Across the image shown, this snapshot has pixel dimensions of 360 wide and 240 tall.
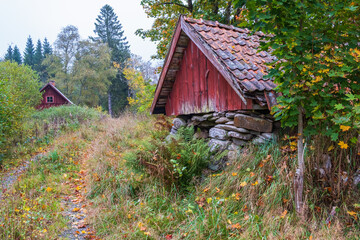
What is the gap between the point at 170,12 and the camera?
13664mm

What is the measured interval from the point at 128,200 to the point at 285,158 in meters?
3.01

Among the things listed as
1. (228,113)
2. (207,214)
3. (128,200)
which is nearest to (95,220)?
(128,200)

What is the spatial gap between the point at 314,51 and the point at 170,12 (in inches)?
473

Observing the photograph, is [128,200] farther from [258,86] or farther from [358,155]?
[358,155]

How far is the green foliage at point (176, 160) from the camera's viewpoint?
15.6 ft

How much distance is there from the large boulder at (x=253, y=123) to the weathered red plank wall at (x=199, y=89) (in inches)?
8.4

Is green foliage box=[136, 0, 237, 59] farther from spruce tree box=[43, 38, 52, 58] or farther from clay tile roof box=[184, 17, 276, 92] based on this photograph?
spruce tree box=[43, 38, 52, 58]

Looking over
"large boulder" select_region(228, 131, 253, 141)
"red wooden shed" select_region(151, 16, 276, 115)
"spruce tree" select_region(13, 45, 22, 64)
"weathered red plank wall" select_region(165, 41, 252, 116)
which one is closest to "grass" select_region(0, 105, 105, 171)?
"red wooden shed" select_region(151, 16, 276, 115)

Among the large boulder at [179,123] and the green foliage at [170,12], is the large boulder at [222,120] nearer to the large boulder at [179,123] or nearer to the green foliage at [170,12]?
the large boulder at [179,123]

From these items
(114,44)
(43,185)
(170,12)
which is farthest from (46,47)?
(43,185)

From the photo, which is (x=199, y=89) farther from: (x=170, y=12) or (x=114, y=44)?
(x=114, y=44)

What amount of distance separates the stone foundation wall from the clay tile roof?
2.18ft

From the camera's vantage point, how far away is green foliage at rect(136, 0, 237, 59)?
40.3ft

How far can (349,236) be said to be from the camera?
9.20ft
